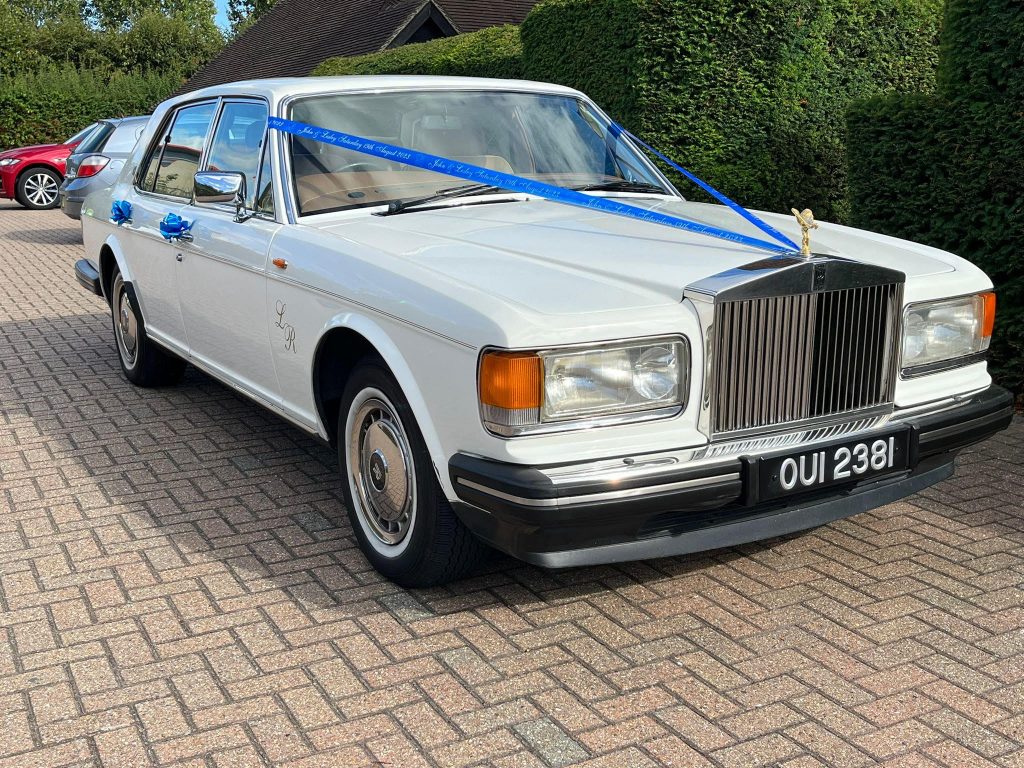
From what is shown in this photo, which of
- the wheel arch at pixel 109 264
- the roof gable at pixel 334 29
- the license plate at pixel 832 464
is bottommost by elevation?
the license plate at pixel 832 464

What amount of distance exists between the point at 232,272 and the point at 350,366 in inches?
37.6

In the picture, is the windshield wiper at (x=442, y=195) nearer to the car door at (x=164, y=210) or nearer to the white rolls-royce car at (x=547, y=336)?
the white rolls-royce car at (x=547, y=336)

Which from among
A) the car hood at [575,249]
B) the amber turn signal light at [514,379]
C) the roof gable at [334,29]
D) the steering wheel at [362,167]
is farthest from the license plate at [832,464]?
the roof gable at [334,29]

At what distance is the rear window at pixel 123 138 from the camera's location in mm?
14047

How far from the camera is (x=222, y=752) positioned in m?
2.97

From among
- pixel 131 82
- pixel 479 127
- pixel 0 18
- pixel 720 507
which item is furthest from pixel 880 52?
pixel 0 18

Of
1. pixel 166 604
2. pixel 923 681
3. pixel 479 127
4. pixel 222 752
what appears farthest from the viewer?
pixel 479 127

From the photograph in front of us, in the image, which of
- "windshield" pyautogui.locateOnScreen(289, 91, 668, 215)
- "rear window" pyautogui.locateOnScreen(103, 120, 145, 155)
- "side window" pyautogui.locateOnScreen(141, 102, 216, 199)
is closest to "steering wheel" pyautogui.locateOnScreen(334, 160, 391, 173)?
"windshield" pyautogui.locateOnScreen(289, 91, 668, 215)

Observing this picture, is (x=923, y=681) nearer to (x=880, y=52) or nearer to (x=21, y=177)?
(x=880, y=52)

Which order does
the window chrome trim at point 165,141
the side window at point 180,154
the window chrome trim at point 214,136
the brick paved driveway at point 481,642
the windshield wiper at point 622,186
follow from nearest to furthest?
the brick paved driveway at point 481,642 < the window chrome trim at point 214,136 < the windshield wiper at point 622,186 < the window chrome trim at point 165,141 < the side window at point 180,154

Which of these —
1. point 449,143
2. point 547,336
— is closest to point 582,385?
point 547,336

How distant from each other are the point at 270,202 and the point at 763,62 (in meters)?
6.05

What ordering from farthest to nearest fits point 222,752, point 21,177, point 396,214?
point 21,177 → point 396,214 → point 222,752

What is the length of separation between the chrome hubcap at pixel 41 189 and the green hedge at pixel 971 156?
18053 millimetres
